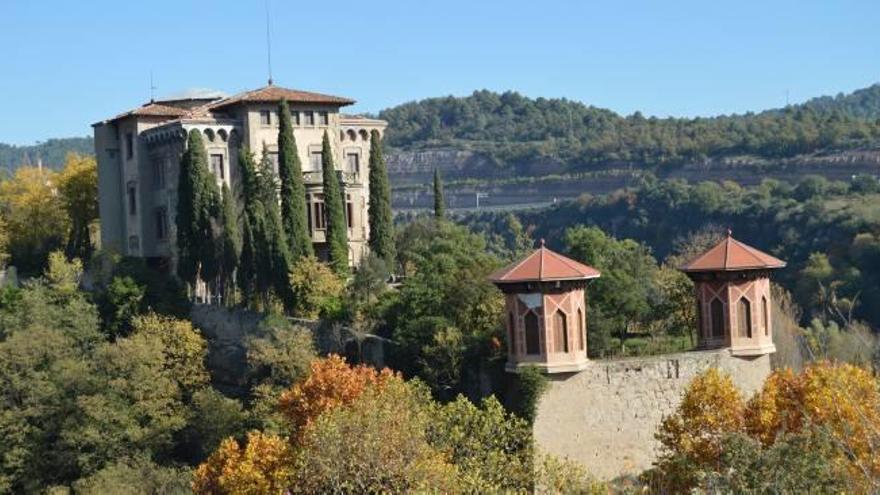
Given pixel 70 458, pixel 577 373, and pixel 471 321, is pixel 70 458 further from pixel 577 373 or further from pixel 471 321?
pixel 577 373

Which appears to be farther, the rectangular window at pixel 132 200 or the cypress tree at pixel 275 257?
the rectangular window at pixel 132 200

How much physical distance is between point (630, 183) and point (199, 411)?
4321 inches

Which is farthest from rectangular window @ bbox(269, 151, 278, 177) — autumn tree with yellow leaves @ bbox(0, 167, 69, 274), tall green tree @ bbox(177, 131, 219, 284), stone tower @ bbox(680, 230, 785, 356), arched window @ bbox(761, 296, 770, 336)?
arched window @ bbox(761, 296, 770, 336)

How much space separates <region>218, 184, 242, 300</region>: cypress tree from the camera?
53625 millimetres

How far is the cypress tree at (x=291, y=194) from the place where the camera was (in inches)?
2071

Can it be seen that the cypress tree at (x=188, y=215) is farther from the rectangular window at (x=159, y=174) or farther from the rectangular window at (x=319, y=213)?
the rectangular window at (x=319, y=213)

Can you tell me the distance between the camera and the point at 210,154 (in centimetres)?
5725

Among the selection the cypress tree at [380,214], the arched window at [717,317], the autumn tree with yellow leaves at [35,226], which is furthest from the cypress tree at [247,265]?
the autumn tree with yellow leaves at [35,226]

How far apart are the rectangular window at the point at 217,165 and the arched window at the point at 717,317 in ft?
74.0

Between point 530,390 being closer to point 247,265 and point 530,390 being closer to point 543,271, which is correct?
point 543,271

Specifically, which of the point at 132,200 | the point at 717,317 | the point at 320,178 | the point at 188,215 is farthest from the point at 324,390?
the point at 132,200

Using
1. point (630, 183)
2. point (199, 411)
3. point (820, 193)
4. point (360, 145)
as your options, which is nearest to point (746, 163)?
point (630, 183)

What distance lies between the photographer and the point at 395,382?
124 ft

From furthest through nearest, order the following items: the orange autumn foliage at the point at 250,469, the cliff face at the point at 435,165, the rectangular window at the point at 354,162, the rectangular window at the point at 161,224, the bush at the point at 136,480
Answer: the cliff face at the point at 435,165, the rectangular window at the point at 354,162, the rectangular window at the point at 161,224, the bush at the point at 136,480, the orange autumn foliage at the point at 250,469
